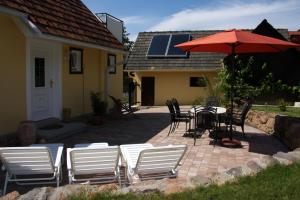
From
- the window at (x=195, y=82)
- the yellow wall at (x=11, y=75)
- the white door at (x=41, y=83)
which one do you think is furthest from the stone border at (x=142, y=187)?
the window at (x=195, y=82)

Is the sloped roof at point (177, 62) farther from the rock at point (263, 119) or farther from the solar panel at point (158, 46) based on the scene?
the rock at point (263, 119)

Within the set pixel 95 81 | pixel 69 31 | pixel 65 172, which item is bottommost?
pixel 65 172

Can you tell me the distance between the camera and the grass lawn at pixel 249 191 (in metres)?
4.73

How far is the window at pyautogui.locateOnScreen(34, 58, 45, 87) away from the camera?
11672 mm

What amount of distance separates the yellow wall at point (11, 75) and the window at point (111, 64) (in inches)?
283

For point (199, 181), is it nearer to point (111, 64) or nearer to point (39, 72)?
point (39, 72)

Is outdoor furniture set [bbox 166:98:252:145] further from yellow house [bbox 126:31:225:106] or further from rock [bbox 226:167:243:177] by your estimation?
yellow house [bbox 126:31:225:106]

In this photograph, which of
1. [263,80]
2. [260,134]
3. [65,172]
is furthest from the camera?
[263,80]

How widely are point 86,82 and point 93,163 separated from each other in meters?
9.89

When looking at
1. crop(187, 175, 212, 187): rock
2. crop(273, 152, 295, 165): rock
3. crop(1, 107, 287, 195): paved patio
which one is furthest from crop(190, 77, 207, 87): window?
crop(187, 175, 212, 187): rock

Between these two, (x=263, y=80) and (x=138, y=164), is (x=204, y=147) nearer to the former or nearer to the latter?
(x=138, y=164)

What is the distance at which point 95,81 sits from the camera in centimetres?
1650

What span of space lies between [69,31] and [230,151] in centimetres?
640

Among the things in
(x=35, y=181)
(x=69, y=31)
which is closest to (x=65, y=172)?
(x=35, y=181)
